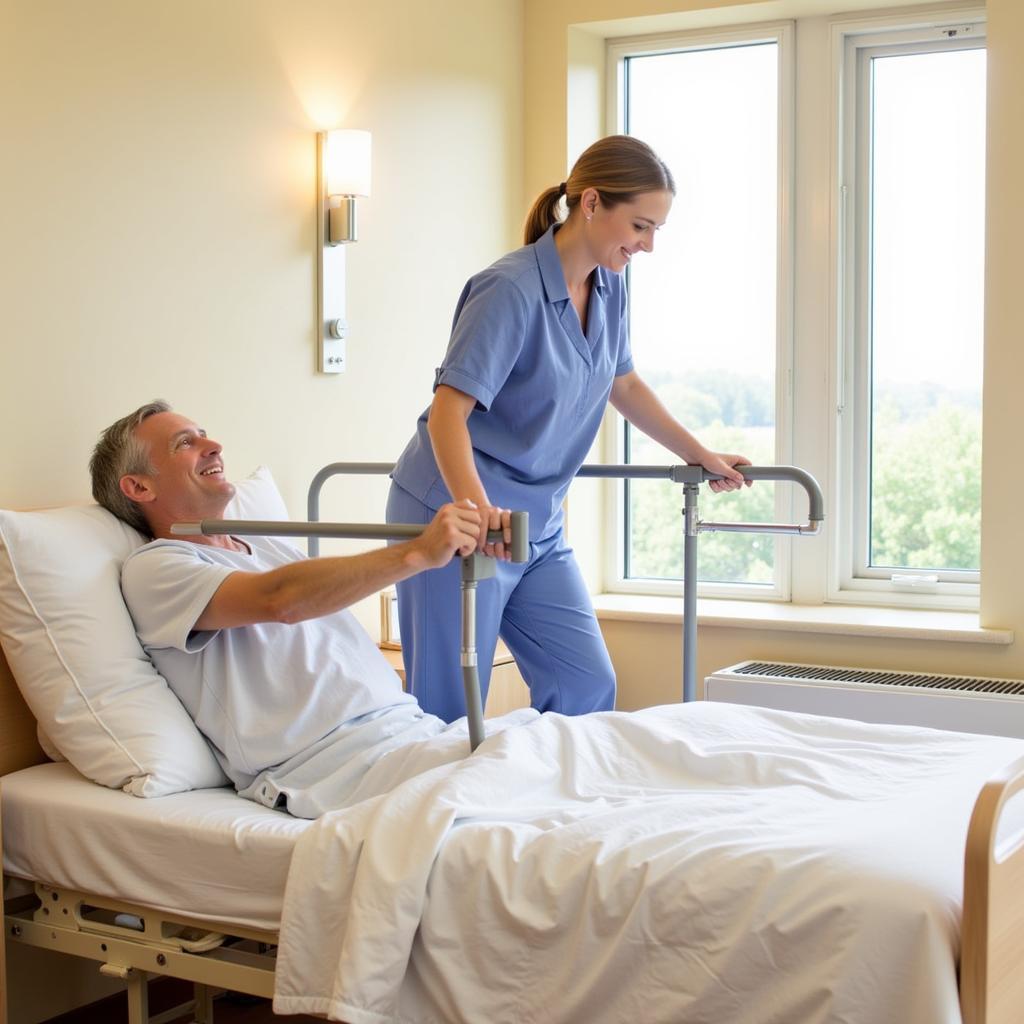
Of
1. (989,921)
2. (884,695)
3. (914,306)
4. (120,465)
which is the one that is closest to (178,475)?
(120,465)

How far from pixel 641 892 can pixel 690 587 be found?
4.31ft

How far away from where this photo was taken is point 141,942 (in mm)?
1947

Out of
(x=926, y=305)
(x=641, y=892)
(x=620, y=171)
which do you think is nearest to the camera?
(x=641, y=892)

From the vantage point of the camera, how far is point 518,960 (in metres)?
1.61

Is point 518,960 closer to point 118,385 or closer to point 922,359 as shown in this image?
point 118,385

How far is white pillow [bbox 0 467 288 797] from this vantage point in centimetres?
207

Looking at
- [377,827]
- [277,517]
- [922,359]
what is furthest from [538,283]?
[922,359]

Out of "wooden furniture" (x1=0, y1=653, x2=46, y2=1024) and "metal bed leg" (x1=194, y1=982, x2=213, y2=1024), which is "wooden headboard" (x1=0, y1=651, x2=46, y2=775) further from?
"metal bed leg" (x1=194, y1=982, x2=213, y2=1024)

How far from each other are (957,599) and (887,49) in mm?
1566

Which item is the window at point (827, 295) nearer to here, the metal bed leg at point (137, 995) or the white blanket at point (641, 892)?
the white blanket at point (641, 892)

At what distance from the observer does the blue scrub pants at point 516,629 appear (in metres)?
2.47

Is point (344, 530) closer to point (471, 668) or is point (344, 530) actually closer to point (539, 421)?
point (471, 668)

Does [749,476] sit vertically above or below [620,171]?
below

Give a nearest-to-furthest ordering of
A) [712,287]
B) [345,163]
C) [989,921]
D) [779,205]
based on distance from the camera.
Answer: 1. [989,921]
2. [345,163]
3. [779,205]
4. [712,287]
